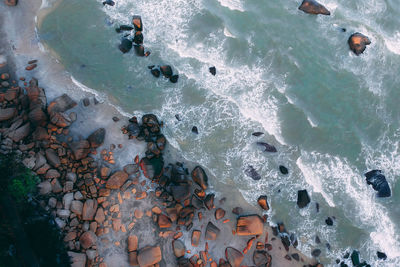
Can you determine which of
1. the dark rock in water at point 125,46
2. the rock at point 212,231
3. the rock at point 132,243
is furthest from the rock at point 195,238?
the dark rock in water at point 125,46

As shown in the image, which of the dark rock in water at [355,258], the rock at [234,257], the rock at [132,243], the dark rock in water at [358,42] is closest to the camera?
the rock at [132,243]

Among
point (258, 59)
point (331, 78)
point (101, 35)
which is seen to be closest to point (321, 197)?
point (331, 78)

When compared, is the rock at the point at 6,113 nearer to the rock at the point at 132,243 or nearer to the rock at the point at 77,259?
the rock at the point at 77,259

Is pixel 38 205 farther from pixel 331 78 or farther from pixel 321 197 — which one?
pixel 331 78

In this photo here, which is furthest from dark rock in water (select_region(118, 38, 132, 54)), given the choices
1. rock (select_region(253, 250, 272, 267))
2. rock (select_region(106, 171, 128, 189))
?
rock (select_region(253, 250, 272, 267))

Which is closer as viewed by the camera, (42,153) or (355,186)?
(42,153)

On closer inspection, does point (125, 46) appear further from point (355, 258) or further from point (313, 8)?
point (355, 258)

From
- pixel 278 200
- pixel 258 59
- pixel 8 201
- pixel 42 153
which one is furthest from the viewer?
pixel 258 59

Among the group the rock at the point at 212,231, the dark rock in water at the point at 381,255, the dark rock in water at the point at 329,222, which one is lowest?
the dark rock in water at the point at 381,255
